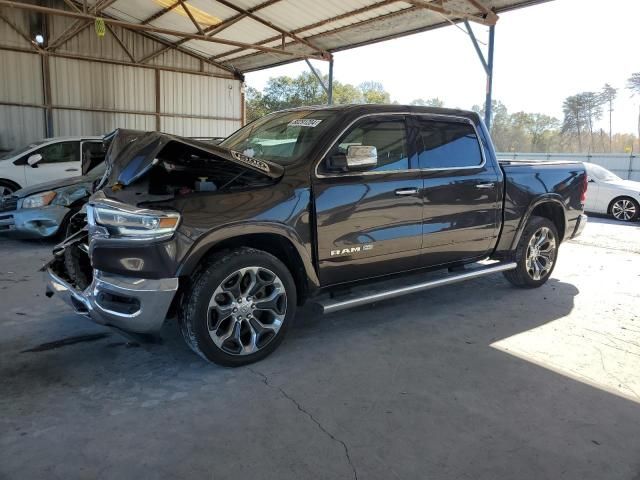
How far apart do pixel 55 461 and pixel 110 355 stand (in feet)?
4.26

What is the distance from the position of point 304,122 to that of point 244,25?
12.5 m

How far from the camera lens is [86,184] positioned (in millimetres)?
7340

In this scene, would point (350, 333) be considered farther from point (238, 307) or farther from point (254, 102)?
point (254, 102)

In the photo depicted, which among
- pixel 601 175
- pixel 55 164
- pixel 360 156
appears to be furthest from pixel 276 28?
pixel 360 156

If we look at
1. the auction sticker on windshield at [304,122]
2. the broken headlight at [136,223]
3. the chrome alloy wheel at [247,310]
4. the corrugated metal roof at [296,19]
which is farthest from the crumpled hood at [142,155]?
the corrugated metal roof at [296,19]

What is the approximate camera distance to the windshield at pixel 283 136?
397 cm

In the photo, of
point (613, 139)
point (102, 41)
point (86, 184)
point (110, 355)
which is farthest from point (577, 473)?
point (613, 139)

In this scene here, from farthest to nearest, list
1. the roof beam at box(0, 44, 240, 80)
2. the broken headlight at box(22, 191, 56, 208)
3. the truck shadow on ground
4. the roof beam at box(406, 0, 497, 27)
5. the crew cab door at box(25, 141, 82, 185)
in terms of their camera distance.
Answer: the roof beam at box(0, 44, 240, 80) → the roof beam at box(406, 0, 497, 27) → the crew cab door at box(25, 141, 82, 185) → the broken headlight at box(22, 191, 56, 208) → the truck shadow on ground

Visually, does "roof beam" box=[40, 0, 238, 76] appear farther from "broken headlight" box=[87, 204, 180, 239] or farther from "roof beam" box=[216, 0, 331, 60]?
"broken headlight" box=[87, 204, 180, 239]

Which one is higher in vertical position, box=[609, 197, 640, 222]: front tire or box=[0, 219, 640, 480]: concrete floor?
box=[609, 197, 640, 222]: front tire

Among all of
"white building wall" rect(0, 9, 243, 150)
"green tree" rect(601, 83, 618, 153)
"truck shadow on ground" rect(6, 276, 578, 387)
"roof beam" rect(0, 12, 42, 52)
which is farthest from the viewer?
"green tree" rect(601, 83, 618, 153)

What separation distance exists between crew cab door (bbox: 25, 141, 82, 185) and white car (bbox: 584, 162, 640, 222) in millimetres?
11116

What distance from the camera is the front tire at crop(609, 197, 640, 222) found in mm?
11375

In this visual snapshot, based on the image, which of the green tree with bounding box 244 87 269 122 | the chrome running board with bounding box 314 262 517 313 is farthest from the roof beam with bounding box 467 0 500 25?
the green tree with bounding box 244 87 269 122
